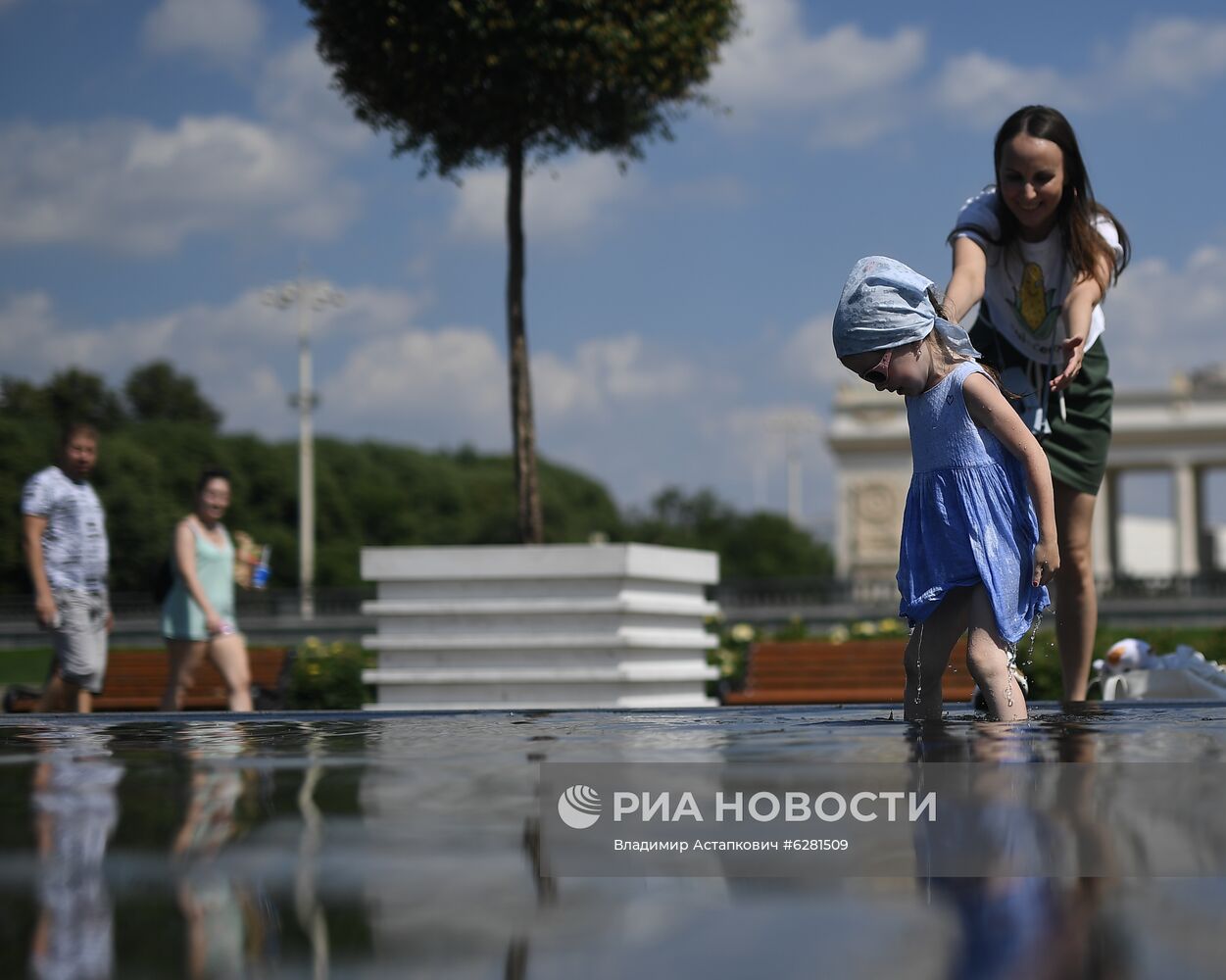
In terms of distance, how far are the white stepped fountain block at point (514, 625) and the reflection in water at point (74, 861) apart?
17.3 ft

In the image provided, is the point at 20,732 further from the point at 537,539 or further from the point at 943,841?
the point at 537,539

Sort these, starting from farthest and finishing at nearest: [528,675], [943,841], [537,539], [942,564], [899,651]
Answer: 1. [899,651]
2. [537,539]
3. [528,675]
4. [942,564]
5. [943,841]

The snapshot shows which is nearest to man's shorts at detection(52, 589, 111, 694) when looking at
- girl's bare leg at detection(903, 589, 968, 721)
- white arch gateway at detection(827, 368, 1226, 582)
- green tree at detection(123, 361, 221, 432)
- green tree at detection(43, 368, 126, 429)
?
girl's bare leg at detection(903, 589, 968, 721)

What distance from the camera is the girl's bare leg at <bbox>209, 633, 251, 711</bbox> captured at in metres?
7.41

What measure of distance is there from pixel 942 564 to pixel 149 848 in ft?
6.15

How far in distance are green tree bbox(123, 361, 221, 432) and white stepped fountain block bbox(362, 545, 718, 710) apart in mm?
57404

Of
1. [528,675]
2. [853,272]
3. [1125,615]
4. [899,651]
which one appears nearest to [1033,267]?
[853,272]

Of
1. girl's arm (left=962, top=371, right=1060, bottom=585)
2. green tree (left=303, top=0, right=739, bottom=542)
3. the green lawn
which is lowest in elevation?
the green lawn

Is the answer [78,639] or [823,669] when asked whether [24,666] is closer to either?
[823,669]

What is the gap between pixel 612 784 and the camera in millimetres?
1997

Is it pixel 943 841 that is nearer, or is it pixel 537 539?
pixel 943 841

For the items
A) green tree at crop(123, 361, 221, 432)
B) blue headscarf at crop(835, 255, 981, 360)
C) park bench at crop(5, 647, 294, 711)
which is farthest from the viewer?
green tree at crop(123, 361, 221, 432)

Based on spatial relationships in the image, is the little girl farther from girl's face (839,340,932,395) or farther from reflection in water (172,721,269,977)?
reflection in water (172,721,269,977)

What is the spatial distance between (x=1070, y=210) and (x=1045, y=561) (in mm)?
1459
